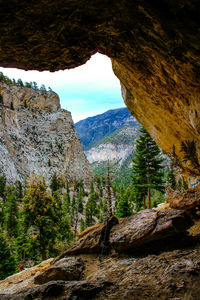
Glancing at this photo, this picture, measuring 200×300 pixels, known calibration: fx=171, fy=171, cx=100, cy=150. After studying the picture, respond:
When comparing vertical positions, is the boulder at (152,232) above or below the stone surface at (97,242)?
above

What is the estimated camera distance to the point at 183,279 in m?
4.11

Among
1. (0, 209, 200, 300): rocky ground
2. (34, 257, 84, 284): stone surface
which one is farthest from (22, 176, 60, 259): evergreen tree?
(34, 257, 84, 284): stone surface

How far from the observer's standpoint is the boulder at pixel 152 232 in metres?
6.16

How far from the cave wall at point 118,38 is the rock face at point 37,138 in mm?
65523

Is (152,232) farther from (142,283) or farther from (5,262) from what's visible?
(5,262)

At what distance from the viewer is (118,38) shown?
5633 millimetres

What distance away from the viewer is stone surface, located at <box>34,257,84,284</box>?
617 centimetres

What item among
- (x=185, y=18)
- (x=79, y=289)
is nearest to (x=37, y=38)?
(x=185, y=18)

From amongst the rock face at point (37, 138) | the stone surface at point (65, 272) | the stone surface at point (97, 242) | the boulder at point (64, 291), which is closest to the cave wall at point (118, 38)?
the stone surface at point (97, 242)

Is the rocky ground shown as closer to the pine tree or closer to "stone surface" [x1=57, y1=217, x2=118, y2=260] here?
"stone surface" [x1=57, y1=217, x2=118, y2=260]

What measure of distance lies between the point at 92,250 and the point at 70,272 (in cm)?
150

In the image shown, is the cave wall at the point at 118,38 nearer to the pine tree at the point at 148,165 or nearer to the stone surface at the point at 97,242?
the stone surface at the point at 97,242

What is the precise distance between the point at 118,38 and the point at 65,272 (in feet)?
27.6

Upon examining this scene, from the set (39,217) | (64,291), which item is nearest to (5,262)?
(39,217)
